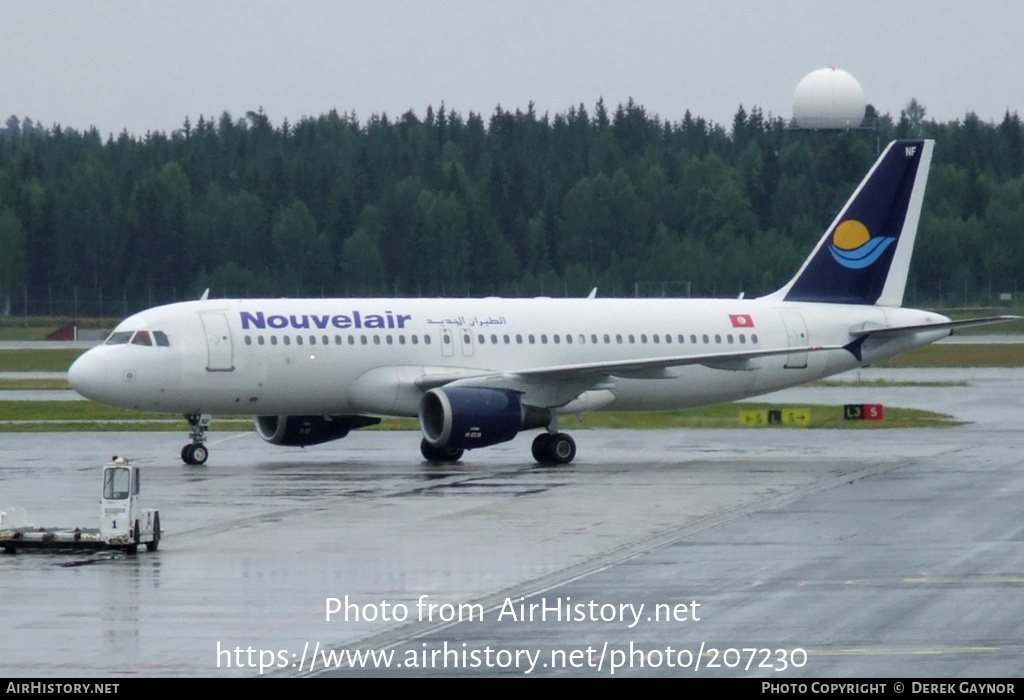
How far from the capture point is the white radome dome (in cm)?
11612

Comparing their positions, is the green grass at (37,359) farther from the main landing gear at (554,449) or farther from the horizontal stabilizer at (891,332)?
the horizontal stabilizer at (891,332)

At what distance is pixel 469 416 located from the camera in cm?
3528

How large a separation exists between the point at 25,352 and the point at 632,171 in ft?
236

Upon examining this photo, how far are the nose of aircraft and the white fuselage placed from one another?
0.02 metres

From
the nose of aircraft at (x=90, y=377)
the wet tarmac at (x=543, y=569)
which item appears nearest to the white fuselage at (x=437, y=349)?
the nose of aircraft at (x=90, y=377)

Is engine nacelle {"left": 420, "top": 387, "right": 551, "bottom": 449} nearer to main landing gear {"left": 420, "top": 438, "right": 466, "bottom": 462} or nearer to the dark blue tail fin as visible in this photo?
main landing gear {"left": 420, "top": 438, "right": 466, "bottom": 462}

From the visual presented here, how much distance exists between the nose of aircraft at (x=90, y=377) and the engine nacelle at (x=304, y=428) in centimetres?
447

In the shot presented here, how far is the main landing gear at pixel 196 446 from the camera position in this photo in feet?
121

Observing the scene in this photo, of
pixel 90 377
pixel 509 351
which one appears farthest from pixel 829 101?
pixel 90 377

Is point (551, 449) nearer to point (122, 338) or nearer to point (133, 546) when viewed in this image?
point (122, 338)

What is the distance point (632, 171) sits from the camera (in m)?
146

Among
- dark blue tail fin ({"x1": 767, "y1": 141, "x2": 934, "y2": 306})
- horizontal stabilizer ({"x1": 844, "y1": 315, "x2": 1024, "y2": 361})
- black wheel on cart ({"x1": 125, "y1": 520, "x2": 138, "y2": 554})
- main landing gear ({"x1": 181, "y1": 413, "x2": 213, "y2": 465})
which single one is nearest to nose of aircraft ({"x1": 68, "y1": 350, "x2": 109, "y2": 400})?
main landing gear ({"x1": 181, "y1": 413, "x2": 213, "y2": 465})

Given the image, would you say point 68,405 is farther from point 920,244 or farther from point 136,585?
point 920,244
